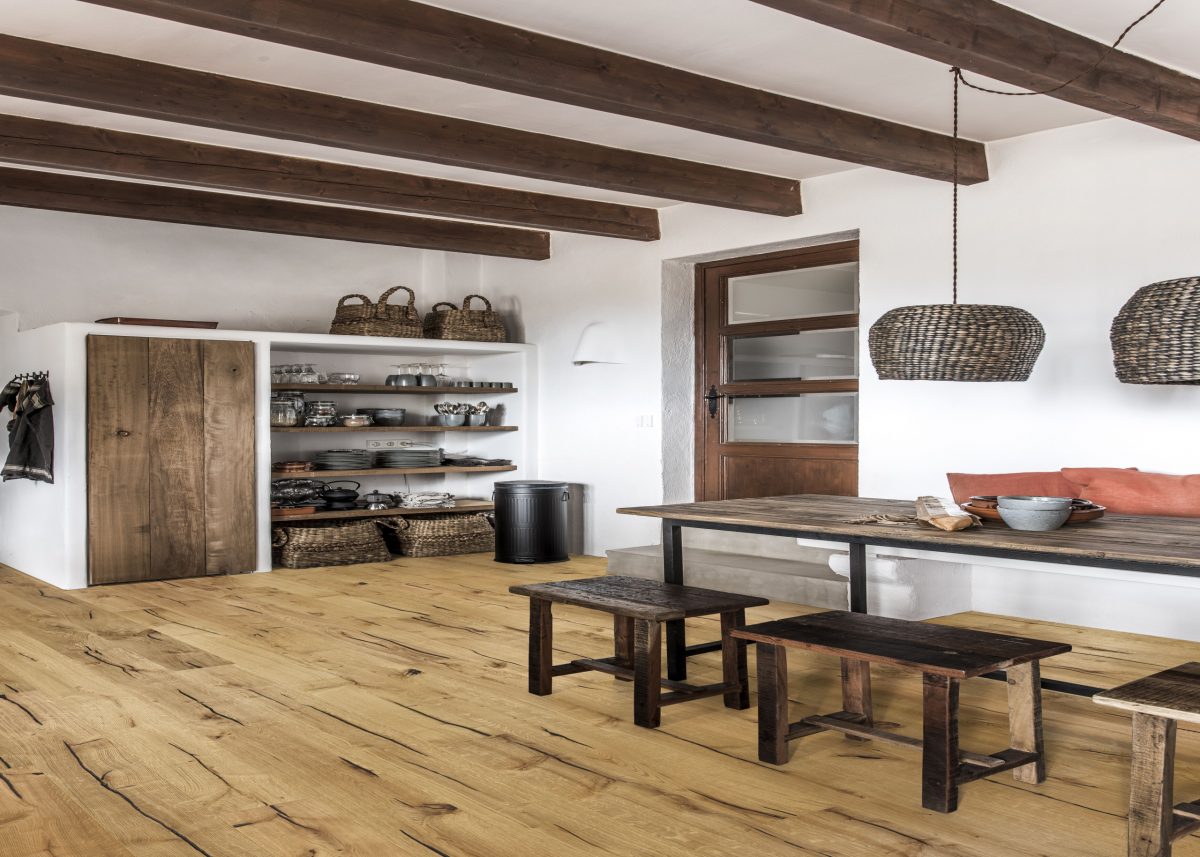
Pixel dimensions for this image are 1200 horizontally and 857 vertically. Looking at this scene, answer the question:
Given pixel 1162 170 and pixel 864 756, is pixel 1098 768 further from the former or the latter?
pixel 1162 170

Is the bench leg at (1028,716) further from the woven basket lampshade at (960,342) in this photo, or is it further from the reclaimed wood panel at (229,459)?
the reclaimed wood panel at (229,459)

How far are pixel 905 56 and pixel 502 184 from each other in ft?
9.93

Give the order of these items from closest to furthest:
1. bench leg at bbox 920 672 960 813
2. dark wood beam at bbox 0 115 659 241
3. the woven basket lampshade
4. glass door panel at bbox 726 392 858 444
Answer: bench leg at bbox 920 672 960 813, the woven basket lampshade, dark wood beam at bbox 0 115 659 241, glass door panel at bbox 726 392 858 444

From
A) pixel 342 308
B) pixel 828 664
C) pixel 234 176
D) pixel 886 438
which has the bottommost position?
pixel 828 664

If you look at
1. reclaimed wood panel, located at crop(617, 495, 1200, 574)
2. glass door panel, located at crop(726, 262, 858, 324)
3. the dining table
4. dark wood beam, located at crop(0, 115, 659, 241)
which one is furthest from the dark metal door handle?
reclaimed wood panel, located at crop(617, 495, 1200, 574)

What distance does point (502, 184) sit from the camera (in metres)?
6.95

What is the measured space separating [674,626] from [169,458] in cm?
418

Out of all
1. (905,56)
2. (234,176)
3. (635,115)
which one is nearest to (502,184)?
(234,176)

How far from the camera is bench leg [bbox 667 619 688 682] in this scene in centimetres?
425

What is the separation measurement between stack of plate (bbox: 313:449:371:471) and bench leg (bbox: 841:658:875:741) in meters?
5.23

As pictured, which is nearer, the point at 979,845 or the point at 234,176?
the point at 979,845

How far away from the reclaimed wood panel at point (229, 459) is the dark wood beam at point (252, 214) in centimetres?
84

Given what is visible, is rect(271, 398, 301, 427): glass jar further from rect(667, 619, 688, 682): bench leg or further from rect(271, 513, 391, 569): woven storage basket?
rect(667, 619, 688, 682): bench leg

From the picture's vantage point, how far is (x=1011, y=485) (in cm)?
546
